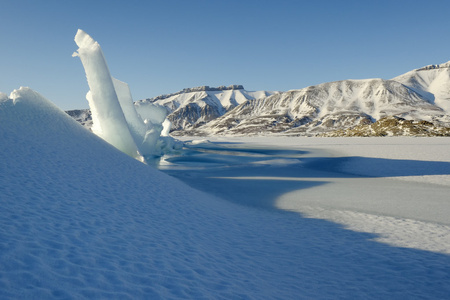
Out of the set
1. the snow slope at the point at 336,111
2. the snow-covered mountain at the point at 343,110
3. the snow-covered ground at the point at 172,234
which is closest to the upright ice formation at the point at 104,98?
the snow-covered ground at the point at 172,234

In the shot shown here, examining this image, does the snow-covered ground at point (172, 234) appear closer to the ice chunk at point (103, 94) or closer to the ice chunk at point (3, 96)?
the ice chunk at point (3, 96)

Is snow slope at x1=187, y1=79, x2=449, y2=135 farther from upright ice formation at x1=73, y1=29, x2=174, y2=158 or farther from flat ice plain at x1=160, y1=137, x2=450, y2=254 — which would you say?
upright ice formation at x1=73, y1=29, x2=174, y2=158

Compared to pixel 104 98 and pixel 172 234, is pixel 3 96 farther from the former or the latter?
pixel 172 234

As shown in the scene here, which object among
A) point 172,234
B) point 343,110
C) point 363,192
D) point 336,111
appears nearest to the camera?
point 172,234

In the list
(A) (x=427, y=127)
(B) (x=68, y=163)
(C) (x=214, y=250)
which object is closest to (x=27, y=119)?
(B) (x=68, y=163)

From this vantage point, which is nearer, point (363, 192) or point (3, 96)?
point (3, 96)

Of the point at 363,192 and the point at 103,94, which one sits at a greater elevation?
the point at 103,94

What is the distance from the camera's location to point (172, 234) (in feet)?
22.8

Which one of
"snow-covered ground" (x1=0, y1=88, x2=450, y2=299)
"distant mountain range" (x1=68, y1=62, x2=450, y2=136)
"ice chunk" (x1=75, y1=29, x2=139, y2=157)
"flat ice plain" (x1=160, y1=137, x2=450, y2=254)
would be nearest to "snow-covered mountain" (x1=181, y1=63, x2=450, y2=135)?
"distant mountain range" (x1=68, y1=62, x2=450, y2=136)

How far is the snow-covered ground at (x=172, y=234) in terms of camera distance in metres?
4.43

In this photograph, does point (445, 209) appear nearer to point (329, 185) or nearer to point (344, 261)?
point (329, 185)

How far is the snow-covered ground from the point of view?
4430 millimetres

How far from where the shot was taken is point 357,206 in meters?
12.0

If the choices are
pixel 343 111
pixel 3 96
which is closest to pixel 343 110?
pixel 343 111
